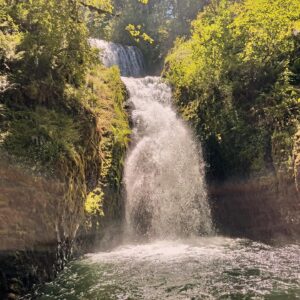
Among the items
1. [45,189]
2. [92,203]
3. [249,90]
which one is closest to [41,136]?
[45,189]

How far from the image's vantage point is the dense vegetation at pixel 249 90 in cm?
1340

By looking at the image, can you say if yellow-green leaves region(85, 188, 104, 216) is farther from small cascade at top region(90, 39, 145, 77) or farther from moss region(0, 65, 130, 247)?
small cascade at top region(90, 39, 145, 77)

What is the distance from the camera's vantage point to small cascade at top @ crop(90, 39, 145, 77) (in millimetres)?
27125

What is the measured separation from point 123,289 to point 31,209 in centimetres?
252

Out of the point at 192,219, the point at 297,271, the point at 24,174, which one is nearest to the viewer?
the point at 24,174

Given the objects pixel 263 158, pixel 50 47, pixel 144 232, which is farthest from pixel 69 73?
pixel 263 158

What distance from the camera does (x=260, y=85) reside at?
1467 cm

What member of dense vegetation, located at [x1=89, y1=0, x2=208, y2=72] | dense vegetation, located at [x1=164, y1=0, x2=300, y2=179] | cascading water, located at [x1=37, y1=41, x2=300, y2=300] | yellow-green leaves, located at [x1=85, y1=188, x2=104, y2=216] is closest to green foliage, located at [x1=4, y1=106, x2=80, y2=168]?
yellow-green leaves, located at [x1=85, y1=188, x2=104, y2=216]

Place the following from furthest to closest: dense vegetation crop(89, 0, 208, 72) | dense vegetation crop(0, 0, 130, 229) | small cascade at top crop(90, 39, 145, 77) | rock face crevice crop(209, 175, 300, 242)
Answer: dense vegetation crop(89, 0, 208, 72)
small cascade at top crop(90, 39, 145, 77)
rock face crevice crop(209, 175, 300, 242)
dense vegetation crop(0, 0, 130, 229)

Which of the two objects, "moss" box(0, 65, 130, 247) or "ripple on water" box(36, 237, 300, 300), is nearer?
"ripple on water" box(36, 237, 300, 300)

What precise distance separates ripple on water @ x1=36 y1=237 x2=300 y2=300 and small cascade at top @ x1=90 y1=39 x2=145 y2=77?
717 inches

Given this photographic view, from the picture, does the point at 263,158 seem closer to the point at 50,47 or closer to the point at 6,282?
the point at 50,47

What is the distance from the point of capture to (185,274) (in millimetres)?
8656

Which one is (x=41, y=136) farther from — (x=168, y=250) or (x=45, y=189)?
(x=168, y=250)
